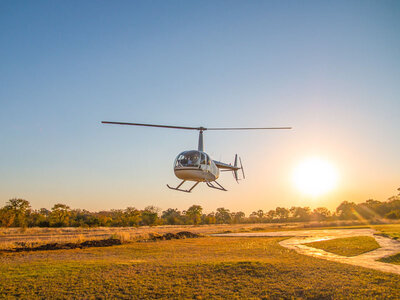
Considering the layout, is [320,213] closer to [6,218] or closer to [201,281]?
[6,218]

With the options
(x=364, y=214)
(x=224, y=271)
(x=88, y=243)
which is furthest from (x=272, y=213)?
(x=224, y=271)

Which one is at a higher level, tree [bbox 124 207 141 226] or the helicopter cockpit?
the helicopter cockpit

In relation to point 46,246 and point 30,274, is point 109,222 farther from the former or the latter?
point 30,274

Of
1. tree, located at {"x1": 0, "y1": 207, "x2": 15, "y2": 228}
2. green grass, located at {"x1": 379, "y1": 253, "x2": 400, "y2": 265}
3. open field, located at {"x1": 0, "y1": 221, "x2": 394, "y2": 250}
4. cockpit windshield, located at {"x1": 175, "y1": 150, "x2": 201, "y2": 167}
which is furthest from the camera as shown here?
tree, located at {"x1": 0, "y1": 207, "x2": 15, "y2": 228}

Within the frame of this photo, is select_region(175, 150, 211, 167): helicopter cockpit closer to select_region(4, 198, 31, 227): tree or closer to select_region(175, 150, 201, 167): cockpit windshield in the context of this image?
select_region(175, 150, 201, 167): cockpit windshield

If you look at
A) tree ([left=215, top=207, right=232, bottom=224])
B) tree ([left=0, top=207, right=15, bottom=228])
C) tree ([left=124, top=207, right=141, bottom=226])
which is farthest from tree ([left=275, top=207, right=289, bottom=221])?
tree ([left=0, top=207, right=15, bottom=228])

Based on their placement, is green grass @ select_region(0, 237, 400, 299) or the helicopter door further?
the helicopter door

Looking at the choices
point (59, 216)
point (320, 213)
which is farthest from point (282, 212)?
point (59, 216)

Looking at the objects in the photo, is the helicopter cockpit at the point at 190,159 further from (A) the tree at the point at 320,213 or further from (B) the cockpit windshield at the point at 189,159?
(A) the tree at the point at 320,213

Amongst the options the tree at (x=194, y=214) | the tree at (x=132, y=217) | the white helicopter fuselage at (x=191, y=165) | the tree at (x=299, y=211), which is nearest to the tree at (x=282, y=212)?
the tree at (x=299, y=211)
